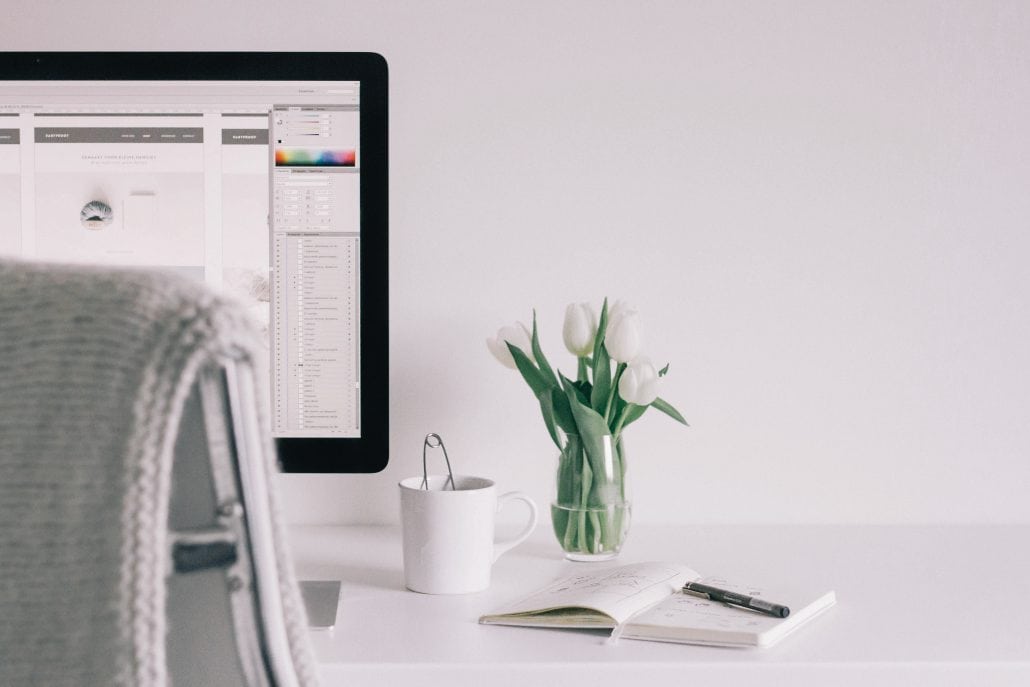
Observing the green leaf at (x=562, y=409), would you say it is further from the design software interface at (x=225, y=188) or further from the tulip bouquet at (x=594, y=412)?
the design software interface at (x=225, y=188)

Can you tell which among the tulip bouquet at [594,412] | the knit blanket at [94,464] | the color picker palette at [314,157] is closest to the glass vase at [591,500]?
the tulip bouquet at [594,412]

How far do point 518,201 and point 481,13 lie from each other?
0.69 ft

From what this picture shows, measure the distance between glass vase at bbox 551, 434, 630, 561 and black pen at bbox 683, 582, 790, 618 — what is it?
0.14 m

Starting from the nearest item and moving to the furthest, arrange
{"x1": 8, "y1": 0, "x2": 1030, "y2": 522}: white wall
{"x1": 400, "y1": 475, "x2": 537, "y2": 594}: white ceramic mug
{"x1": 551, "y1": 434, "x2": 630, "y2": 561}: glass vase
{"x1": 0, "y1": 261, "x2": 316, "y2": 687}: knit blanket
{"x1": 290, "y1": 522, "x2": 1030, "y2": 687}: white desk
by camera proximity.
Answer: {"x1": 0, "y1": 261, "x2": 316, "y2": 687}: knit blanket → {"x1": 290, "y1": 522, "x2": 1030, "y2": 687}: white desk → {"x1": 400, "y1": 475, "x2": 537, "y2": 594}: white ceramic mug → {"x1": 551, "y1": 434, "x2": 630, "y2": 561}: glass vase → {"x1": 8, "y1": 0, "x2": 1030, "y2": 522}: white wall

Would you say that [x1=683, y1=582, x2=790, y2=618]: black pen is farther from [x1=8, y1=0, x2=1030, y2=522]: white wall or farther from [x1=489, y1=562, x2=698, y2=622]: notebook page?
[x1=8, y1=0, x2=1030, y2=522]: white wall

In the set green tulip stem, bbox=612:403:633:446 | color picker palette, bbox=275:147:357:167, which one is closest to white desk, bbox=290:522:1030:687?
green tulip stem, bbox=612:403:633:446

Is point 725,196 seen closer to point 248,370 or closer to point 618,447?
point 618,447

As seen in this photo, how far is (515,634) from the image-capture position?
680mm

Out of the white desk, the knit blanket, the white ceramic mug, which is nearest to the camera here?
the knit blanket

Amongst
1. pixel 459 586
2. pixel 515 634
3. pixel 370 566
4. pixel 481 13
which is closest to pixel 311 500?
pixel 370 566

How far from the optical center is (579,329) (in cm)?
91

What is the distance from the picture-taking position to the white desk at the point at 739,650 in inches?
24.4

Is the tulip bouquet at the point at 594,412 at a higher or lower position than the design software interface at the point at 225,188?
lower

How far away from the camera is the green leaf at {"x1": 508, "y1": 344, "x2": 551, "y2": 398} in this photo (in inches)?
35.4
